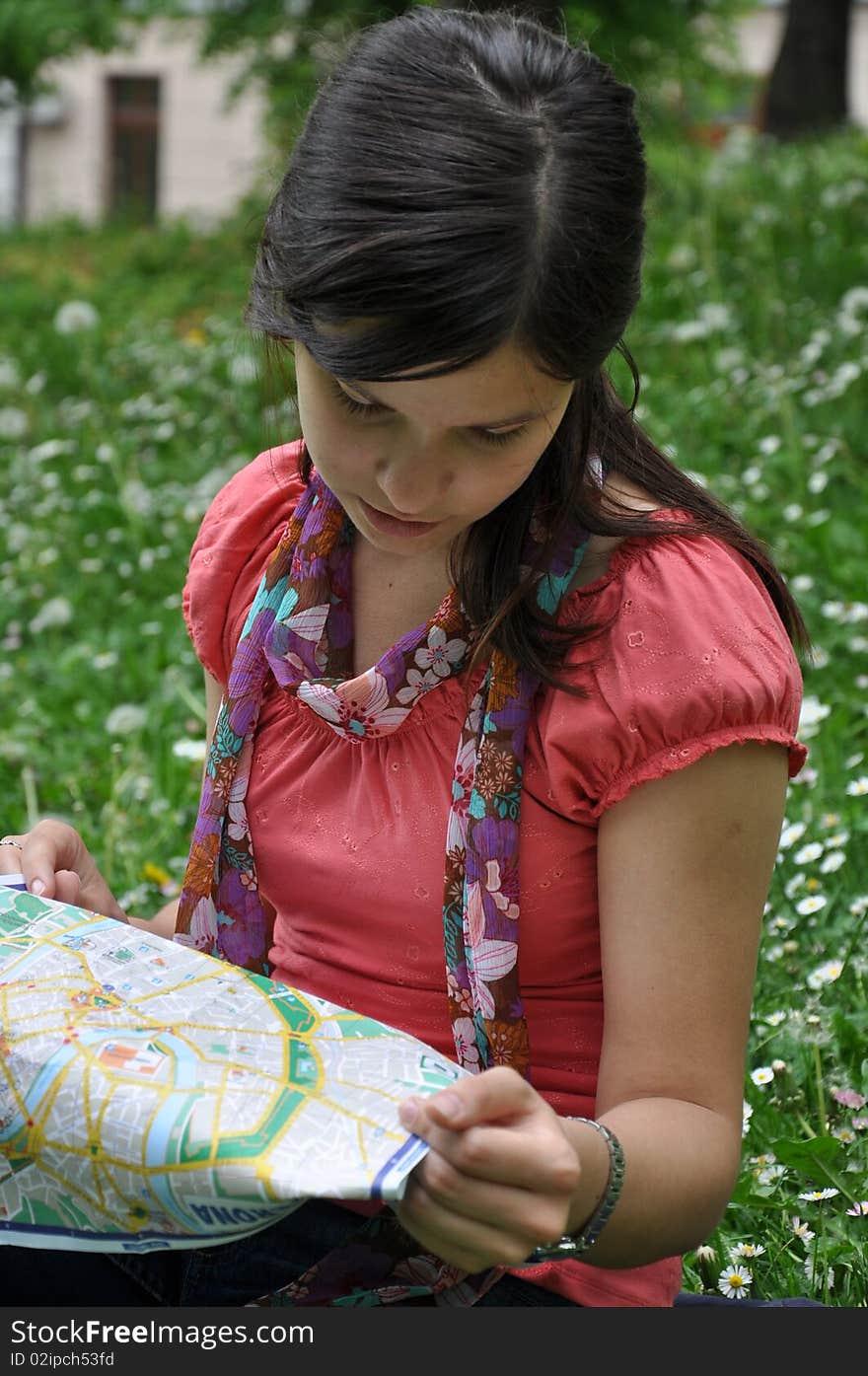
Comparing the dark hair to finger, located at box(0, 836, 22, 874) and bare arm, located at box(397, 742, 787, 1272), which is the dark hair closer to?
bare arm, located at box(397, 742, 787, 1272)

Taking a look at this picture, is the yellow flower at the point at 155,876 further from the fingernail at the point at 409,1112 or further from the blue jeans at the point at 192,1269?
the fingernail at the point at 409,1112

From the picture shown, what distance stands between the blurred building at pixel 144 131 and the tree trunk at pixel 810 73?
33.4 feet

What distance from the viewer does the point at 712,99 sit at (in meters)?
8.77

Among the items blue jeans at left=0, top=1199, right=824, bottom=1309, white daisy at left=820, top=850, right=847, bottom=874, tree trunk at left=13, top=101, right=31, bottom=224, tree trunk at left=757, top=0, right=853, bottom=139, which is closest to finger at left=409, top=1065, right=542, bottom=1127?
blue jeans at left=0, top=1199, right=824, bottom=1309

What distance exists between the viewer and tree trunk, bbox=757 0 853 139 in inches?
304

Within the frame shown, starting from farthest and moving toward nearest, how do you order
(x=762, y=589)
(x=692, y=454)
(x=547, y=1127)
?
(x=692, y=454) → (x=762, y=589) → (x=547, y=1127)

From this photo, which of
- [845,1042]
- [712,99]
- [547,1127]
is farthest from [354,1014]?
[712,99]

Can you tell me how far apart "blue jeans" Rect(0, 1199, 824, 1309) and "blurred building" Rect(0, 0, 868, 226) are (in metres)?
16.9

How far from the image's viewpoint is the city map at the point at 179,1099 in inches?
43.8

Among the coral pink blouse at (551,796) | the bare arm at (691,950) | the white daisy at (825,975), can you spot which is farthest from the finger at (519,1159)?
the white daisy at (825,975)

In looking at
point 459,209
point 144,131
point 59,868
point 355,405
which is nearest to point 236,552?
point 59,868

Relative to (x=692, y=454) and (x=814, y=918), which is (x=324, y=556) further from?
(x=692, y=454)

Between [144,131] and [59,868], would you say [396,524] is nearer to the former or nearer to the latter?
[59,868]

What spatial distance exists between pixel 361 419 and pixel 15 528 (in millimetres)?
3071
